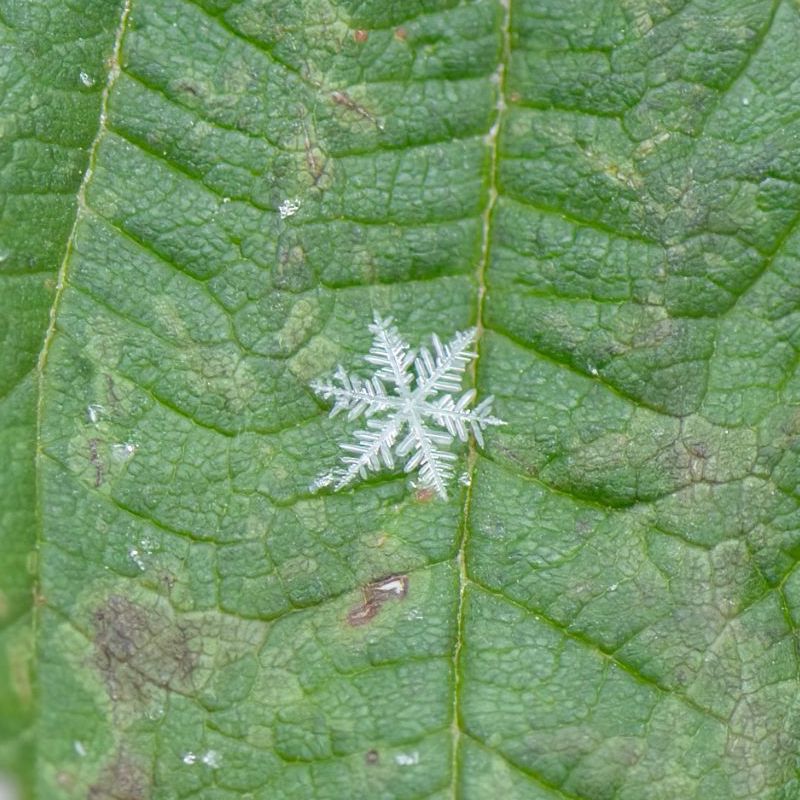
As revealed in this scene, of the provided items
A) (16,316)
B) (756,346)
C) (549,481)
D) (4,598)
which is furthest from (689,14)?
(4,598)

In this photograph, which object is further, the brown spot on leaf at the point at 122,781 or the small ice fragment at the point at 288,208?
the small ice fragment at the point at 288,208

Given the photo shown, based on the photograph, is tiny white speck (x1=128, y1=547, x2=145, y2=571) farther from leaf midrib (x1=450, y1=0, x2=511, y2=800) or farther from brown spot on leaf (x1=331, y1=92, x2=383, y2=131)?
brown spot on leaf (x1=331, y1=92, x2=383, y2=131)

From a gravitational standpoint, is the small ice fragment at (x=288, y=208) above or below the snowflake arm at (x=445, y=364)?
above

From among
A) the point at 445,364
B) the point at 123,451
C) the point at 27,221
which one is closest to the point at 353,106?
the point at 445,364

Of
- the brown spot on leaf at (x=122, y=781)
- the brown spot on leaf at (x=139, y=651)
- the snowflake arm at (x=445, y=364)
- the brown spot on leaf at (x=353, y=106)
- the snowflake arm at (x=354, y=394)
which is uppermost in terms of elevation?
the brown spot on leaf at (x=353, y=106)

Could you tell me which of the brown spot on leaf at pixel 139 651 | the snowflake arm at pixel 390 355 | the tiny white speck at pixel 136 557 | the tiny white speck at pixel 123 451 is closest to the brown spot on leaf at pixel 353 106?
the snowflake arm at pixel 390 355

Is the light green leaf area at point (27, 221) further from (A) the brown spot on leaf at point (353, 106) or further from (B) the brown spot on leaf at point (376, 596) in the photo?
(B) the brown spot on leaf at point (376, 596)
